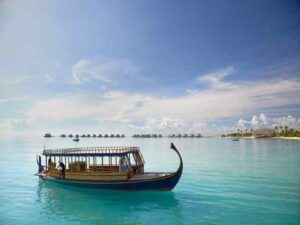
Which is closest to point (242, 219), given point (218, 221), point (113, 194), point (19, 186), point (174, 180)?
point (218, 221)

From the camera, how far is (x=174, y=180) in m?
17.4

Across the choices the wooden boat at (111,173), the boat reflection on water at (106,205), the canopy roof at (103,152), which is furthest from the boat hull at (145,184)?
the canopy roof at (103,152)

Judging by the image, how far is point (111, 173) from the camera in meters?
18.4

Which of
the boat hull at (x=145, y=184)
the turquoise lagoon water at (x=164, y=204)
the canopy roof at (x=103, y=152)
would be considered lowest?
the turquoise lagoon water at (x=164, y=204)

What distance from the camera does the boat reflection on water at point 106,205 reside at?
14.1 meters

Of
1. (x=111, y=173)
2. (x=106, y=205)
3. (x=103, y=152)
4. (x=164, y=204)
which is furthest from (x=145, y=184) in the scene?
(x=103, y=152)

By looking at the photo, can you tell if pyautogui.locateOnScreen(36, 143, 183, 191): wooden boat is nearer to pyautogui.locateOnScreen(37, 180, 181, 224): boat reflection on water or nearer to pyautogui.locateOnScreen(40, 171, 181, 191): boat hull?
pyautogui.locateOnScreen(40, 171, 181, 191): boat hull

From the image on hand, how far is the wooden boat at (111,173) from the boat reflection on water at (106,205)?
0.57 m

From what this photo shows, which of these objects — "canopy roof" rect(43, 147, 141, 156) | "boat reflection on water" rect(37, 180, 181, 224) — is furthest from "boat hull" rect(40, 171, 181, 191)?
"canopy roof" rect(43, 147, 141, 156)

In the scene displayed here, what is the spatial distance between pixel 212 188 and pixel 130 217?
341 inches

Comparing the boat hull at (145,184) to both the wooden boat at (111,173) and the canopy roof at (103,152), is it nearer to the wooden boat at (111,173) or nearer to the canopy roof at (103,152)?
the wooden boat at (111,173)

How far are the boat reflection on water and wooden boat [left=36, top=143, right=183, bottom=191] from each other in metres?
0.57

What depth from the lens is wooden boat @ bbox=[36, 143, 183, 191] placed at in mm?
17344

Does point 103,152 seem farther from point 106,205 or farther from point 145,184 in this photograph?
point 106,205
